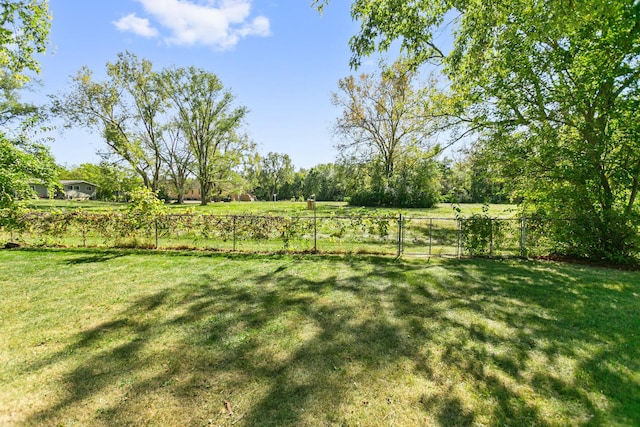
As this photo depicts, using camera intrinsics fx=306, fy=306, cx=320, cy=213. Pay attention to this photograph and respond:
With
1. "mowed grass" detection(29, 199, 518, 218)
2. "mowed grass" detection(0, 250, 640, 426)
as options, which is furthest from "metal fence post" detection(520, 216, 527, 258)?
"mowed grass" detection(0, 250, 640, 426)

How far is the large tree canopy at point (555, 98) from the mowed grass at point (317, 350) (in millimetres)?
2328

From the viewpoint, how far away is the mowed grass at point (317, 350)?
8.18 feet

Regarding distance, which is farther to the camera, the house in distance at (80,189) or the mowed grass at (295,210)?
A: the house in distance at (80,189)

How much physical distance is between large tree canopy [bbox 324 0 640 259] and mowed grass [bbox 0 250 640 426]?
2328 mm

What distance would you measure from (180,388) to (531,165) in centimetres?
901

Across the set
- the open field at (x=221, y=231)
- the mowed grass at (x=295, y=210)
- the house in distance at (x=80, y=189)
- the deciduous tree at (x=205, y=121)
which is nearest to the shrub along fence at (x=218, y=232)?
the open field at (x=221, y=231)

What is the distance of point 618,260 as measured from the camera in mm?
7348

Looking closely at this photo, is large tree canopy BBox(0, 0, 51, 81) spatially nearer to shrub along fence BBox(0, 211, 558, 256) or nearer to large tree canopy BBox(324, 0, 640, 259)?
shrub along fence BBox(0, 211, 558, 256)

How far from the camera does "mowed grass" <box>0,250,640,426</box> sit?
8.18 ft

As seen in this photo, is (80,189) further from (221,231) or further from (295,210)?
(221,231)

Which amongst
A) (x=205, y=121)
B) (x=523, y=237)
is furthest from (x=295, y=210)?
(x=205, y=121)

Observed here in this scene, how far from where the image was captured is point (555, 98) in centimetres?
770

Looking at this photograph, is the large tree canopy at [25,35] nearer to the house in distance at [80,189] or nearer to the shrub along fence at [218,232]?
the shrub along fence at [218,232]

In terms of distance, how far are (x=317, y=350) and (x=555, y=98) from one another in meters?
8.57
